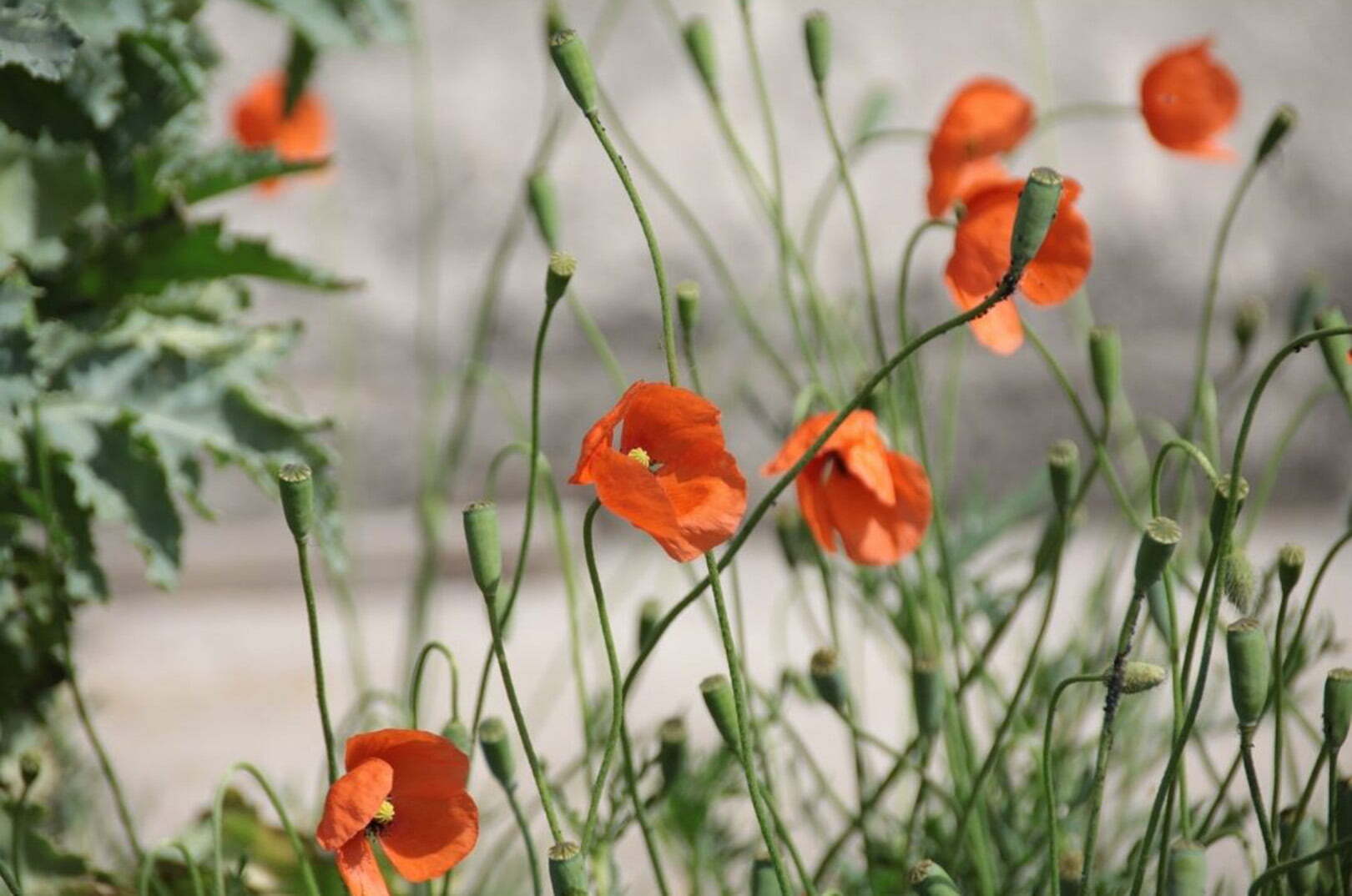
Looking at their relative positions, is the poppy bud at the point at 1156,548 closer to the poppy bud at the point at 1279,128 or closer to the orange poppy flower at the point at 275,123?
the poppy bud at the point at 1279,128

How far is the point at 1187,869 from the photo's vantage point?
0.57m

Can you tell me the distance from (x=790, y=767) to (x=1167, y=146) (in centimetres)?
40

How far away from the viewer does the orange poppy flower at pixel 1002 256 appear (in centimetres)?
70

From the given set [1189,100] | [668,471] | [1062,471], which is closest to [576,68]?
[668,471]

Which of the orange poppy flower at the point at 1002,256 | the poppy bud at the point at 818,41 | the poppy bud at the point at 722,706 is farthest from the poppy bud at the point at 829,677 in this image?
the poppy bud at the point at 818,41

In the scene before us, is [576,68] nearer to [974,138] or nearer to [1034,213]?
[1034,213]

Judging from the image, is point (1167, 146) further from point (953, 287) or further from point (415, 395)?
point (415, 395)

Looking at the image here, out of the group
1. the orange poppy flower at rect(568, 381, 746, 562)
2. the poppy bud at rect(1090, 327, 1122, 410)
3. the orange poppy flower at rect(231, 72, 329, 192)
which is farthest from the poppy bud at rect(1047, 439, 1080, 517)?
the orange poppy flower at rect(231, 72, 329, 192)

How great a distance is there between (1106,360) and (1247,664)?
7.3 inches

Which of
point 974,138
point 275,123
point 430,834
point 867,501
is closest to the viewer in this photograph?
point 430,834

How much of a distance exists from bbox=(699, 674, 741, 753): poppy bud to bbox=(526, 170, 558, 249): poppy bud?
261mm

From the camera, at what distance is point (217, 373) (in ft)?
3.13

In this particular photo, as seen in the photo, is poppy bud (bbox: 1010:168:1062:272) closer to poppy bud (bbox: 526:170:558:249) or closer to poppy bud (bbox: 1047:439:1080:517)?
poppy bud (bbox: 1047:439:1080:517)

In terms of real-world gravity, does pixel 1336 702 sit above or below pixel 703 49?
below
